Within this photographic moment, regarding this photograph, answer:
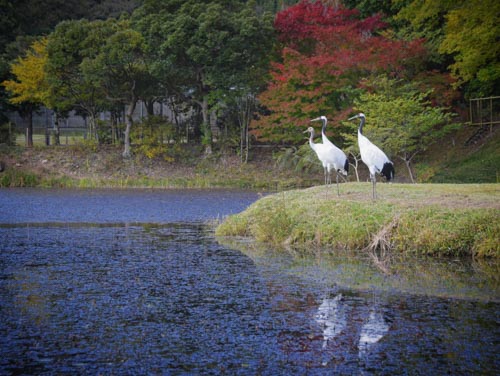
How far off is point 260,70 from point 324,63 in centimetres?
448

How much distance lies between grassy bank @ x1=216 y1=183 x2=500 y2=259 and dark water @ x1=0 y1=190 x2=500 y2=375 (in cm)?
114

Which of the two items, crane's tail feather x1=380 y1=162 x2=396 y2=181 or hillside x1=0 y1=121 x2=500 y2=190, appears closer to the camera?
crane's tail feather x1=380 y1=162 x2=396 y2=181

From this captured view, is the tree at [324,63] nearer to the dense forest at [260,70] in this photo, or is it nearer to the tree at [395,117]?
the dense forest at [260,70]

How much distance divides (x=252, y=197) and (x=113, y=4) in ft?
67.4

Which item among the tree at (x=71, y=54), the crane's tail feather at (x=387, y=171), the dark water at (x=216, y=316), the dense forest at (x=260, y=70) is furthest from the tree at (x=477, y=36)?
the tree at (x=71, y=54)

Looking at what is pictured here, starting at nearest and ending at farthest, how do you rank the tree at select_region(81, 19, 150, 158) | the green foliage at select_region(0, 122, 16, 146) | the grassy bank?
the grassy bank, the tree at select_region(81, 19, 150, 158), the green foliage at select_region(0, 122, 16, 146)

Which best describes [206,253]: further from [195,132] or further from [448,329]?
[195,132]

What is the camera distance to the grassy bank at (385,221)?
12.1 metres

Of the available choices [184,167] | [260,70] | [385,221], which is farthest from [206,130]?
[385,221]

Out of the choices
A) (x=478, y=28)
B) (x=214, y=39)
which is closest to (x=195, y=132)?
(x=214, y=39)

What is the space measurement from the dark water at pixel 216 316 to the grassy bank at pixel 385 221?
1.14 metres

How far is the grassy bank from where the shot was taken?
12.1 m

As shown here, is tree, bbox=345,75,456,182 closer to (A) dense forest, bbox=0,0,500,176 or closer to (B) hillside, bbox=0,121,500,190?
(A) dense forest, bbox=0,0,500,176

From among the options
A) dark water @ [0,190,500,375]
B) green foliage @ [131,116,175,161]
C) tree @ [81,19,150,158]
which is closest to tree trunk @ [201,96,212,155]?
green foliage @ [131,116,175,161]
